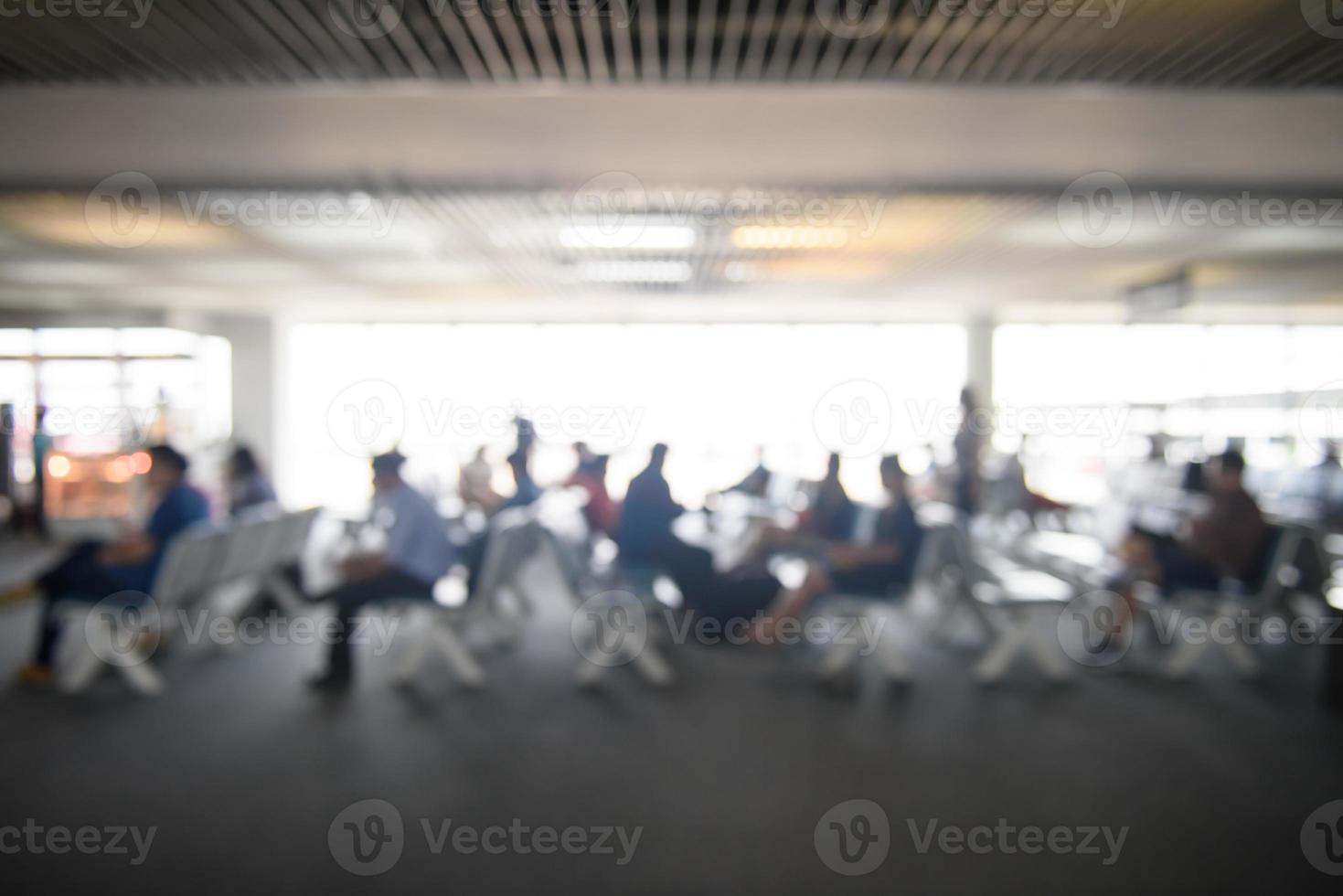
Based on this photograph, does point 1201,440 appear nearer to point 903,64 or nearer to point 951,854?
point 903,64

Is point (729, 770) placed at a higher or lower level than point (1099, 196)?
lower

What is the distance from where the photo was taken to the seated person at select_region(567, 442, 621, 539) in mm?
6348

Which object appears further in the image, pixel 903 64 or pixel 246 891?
pixel 903 64

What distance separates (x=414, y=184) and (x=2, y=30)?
6.25 ft

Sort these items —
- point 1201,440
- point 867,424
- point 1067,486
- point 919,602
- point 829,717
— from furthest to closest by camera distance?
1. point 1067,486
2. point 867,424
3. point 1201,440
4. point 919,602
5. point 829,717

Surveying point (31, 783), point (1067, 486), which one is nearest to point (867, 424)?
point (1067, 486)

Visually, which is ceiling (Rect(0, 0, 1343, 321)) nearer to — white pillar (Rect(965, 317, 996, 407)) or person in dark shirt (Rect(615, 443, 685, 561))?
person in dark shirt (Rect(615, 443, 685, 561))

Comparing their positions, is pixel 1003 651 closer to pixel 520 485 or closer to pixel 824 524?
pixel 824 524

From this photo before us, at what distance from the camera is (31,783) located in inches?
136

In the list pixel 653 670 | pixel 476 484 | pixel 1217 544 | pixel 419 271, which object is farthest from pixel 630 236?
pixel 1217 544

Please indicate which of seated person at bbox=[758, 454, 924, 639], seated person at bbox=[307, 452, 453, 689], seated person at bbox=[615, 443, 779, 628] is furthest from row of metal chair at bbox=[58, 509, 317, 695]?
seated person at bbox=[758, 454, 924, 639]

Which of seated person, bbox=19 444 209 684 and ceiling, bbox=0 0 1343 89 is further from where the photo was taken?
seated person, bbox=19 444 209 684

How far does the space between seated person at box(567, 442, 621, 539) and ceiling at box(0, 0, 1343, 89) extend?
10.6 ft

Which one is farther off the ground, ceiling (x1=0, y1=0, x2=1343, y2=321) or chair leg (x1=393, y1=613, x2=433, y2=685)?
ceiling (x1=0, y1=0, x2=1343, y2=321)
